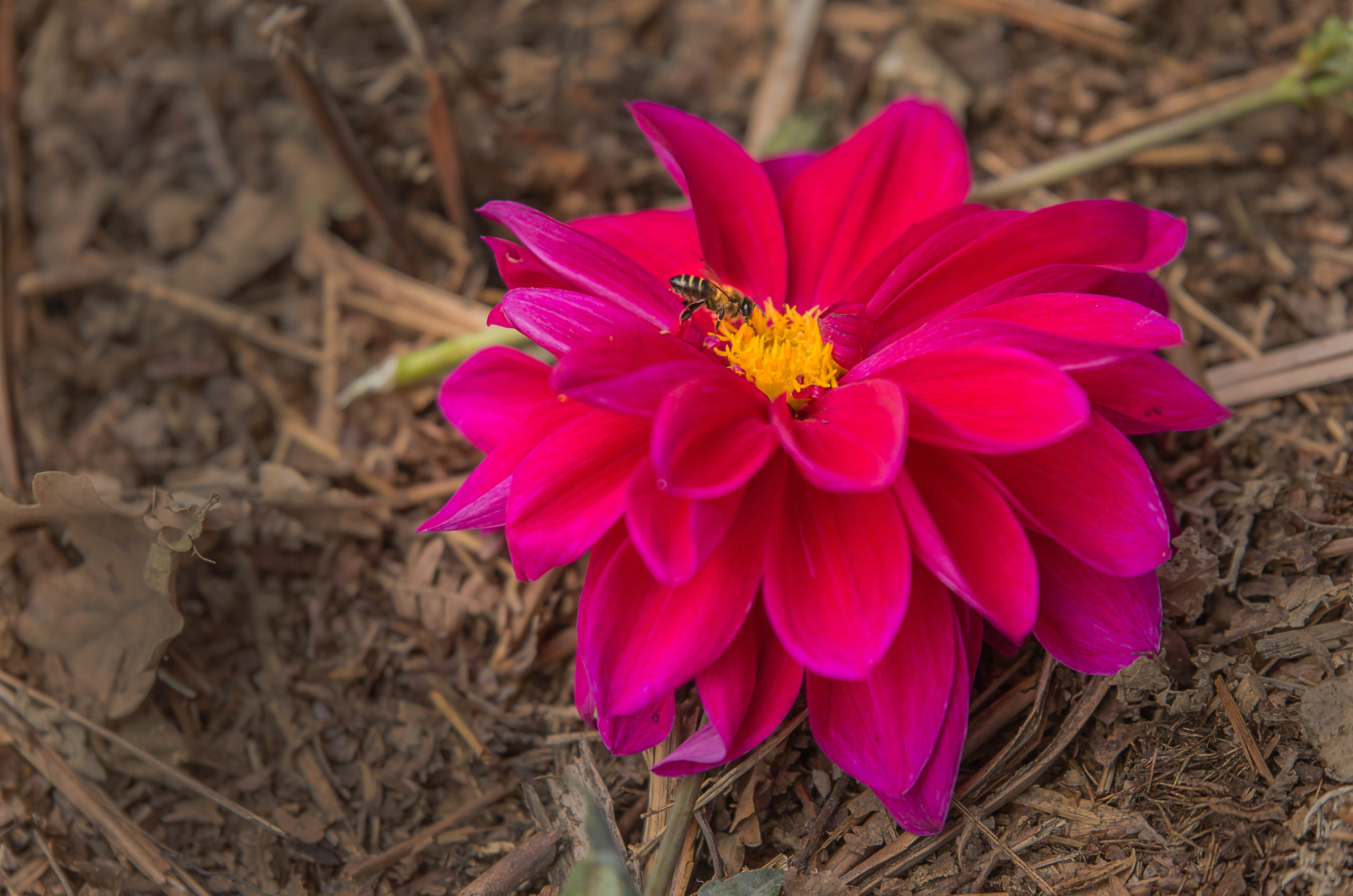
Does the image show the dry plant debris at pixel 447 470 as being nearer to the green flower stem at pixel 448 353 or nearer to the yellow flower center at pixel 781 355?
the green flower stem at pixel 448 353

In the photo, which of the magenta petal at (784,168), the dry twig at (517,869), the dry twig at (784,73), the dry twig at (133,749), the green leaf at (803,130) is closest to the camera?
the dry twig at (517,869)

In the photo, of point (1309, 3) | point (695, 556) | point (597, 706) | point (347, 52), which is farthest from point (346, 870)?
point (1309, 3)

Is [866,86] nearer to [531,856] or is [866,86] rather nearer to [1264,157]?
[1264,157]

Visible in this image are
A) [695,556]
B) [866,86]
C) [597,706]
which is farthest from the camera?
[866,86]

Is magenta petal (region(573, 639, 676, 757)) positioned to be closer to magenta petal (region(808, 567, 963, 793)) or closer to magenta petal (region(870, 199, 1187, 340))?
magenta petal (region(808, 567, 963, 793))

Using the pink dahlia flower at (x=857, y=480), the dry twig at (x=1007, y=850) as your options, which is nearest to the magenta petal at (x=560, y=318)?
the pink dahlia flower at (x=857, y=480)
